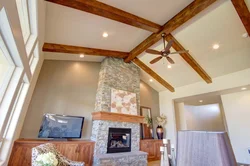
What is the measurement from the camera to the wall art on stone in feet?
18.3

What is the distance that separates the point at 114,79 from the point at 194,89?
3.78 meters

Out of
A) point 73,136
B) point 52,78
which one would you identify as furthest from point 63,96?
point 73,136

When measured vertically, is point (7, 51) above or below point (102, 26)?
below

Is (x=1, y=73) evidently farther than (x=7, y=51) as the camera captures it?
Yes

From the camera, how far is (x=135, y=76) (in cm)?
672

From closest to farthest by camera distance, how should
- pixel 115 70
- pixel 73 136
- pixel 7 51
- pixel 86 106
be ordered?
pixel 7 51
pixel 73 136
pixel 86 106
pixel 115 70

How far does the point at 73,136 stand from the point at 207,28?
5.48m

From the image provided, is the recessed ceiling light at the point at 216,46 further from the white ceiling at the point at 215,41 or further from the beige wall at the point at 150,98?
the beige wall at the point at 150,98

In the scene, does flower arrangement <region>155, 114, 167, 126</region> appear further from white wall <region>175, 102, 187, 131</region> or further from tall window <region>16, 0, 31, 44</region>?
tall window <region>16, 0, 31, 44</region>

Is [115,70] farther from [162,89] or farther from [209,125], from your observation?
[209,125]

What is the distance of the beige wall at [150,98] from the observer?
731 cm

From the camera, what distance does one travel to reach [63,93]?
5105mm

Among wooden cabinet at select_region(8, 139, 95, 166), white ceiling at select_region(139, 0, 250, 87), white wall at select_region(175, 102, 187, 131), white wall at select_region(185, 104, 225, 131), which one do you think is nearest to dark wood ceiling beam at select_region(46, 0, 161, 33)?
white ceiling at select_region(139, 0, 250, 87)

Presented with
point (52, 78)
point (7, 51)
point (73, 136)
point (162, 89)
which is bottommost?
point (73, 136)
